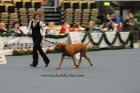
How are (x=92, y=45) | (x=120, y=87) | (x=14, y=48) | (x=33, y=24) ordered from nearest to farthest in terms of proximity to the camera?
(x=120, y=87) → (x=33, y=24) → (x=14, y=48) → (x=92, y=45)

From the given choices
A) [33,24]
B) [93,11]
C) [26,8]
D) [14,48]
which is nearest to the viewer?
[33,24]

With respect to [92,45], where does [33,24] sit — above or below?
above

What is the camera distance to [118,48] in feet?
96.6

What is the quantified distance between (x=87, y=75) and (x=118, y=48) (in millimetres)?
13709

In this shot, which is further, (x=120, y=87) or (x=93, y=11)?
(x=93, y=11)

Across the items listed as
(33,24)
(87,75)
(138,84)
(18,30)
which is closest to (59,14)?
(18,30)

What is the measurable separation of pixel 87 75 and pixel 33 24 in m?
3.24

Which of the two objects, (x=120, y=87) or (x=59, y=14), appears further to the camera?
(x=59, y=14)

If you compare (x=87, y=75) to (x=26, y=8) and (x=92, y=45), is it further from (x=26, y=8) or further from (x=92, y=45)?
(x=26, y=8)

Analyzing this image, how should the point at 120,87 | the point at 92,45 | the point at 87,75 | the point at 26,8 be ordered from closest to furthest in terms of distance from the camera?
the point at 120,87
the point at 87,75
the point at 92,45
the point at 26,8

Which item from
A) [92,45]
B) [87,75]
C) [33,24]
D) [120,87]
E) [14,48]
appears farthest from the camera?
[92,45]

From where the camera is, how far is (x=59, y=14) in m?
38.5

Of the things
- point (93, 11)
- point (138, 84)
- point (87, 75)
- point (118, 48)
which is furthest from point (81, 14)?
point (138, 84)

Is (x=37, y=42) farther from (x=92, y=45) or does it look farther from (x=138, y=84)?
(x=92, y=45)
